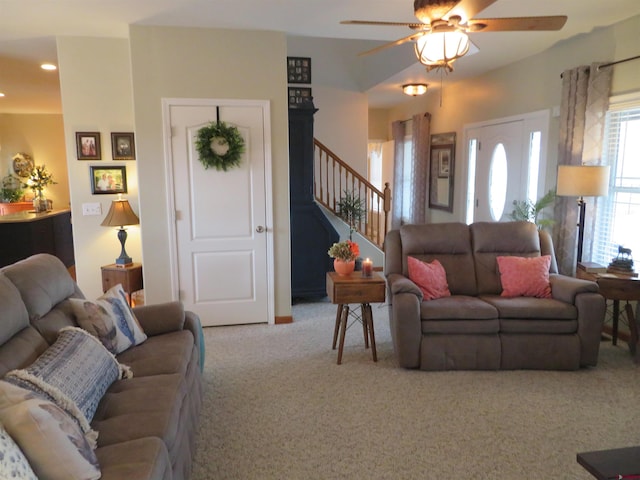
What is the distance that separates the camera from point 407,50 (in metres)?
5.46

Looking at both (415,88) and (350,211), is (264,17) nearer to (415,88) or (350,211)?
(350,211)

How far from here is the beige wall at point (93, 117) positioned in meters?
4.38

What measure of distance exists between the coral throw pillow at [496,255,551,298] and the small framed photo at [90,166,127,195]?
3626 mm

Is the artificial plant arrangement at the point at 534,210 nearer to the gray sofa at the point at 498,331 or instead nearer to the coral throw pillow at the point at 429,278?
the gray sofa at the point at 498,331

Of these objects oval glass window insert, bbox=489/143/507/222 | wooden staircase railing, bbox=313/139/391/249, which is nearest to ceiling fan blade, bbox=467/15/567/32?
oval glass window insert, bbox=489/143/507/222

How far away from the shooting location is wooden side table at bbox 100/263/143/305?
4.39m

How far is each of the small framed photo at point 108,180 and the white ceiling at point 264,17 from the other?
1232mm

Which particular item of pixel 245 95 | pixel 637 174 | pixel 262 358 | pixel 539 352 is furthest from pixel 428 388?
pixel 245 95

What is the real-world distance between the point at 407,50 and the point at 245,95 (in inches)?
89.5

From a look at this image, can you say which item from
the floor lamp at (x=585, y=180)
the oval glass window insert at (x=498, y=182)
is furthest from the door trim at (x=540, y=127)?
the floor lamp at (x=585, y=180)

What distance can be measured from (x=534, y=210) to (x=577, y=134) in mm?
828

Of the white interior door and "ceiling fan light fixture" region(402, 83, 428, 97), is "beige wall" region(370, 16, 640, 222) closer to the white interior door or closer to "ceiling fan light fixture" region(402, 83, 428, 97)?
the white interior door

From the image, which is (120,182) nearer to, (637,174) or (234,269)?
(234,269)

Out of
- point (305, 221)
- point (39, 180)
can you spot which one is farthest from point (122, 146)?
point (39, 180)
